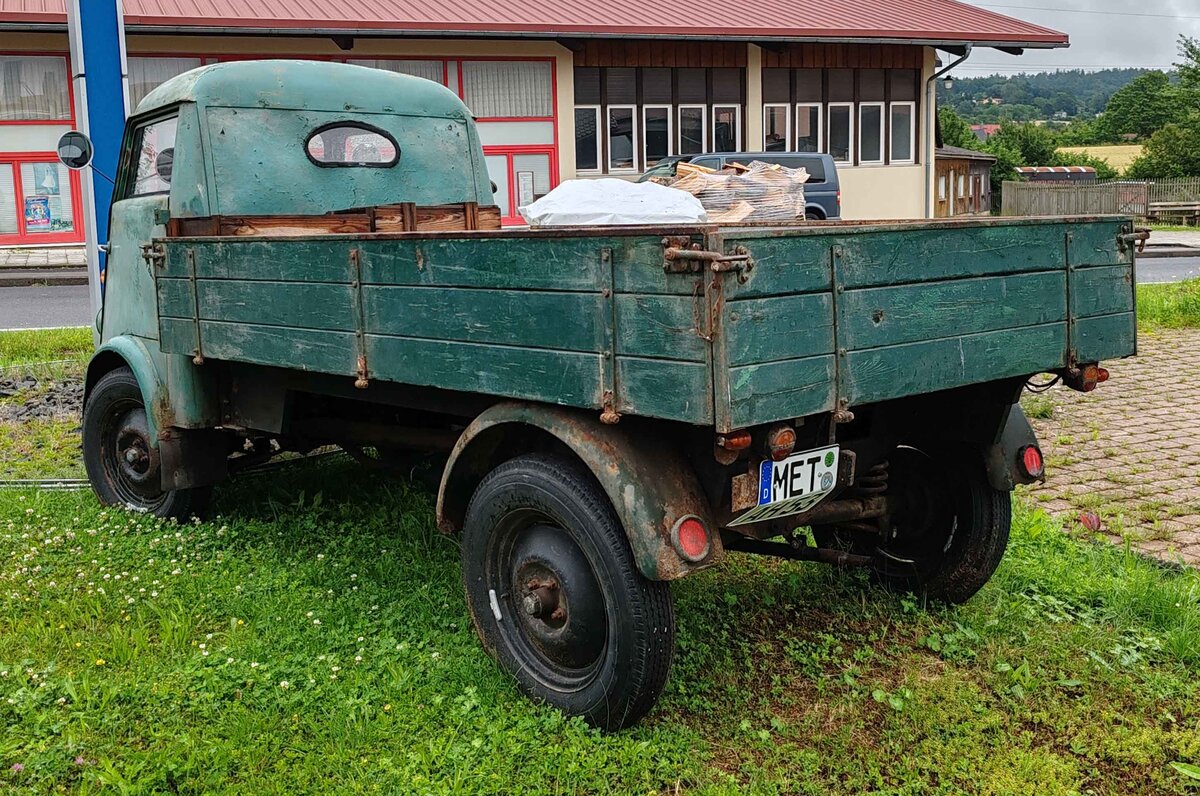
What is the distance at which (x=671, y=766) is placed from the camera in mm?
3424

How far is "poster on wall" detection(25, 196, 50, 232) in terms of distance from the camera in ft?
73.3

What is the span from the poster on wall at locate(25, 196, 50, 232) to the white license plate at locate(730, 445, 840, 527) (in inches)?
874

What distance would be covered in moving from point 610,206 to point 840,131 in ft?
84.3

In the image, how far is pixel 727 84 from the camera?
27578 millimetres

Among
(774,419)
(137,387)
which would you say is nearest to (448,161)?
(137,387)

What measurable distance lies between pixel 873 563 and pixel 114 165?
5925mm

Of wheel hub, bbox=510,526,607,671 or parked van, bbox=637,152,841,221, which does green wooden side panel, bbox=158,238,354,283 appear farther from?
parked van, bbox=637,152,841,221

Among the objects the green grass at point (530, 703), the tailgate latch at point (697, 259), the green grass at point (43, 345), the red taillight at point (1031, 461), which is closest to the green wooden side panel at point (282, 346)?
the green grass at point (530, 703)

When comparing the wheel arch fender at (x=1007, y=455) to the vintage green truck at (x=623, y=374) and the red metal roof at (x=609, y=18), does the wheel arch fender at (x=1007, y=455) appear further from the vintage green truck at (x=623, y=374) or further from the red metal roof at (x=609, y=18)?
the red metal roof at (x=609, y=18)

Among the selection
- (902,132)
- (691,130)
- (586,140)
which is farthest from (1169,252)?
(586,140)

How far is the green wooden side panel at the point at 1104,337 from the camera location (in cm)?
387

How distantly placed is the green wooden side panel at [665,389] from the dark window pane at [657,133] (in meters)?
24.2

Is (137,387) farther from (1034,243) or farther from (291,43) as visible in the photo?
(291,43)

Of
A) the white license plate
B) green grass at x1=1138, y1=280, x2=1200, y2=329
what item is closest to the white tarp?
the white license plate
